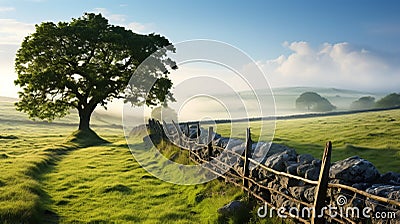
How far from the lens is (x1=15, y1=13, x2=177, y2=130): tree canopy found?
34781 mm

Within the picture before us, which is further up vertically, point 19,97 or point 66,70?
point 66,70

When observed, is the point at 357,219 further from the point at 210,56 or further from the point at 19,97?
the point at 19,97

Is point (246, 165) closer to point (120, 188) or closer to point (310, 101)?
point (120, 188)

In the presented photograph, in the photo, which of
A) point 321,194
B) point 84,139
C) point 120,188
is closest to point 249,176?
point 321,194

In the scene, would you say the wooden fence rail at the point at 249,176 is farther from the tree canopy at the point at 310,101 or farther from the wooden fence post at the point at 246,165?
the tree canopy at the point at 310,101

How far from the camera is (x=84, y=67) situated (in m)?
36.3

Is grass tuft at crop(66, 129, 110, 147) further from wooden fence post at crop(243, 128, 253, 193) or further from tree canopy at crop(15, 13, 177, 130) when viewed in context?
wooden fence post at crop(243, 128, 253, 193)

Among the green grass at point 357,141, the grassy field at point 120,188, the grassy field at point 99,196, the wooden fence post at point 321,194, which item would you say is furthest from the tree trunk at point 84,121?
the wooden fence post at point 321,194

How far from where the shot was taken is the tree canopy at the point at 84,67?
114ft

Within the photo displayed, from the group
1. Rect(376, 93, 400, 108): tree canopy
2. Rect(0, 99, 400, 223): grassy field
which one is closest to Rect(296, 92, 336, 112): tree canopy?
Rect(376, 93, 400, 108): tree canopy

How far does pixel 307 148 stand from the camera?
17.4 m

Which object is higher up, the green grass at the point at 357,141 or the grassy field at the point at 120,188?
the green grass at the point at 357,141

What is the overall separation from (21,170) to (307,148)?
42.4 ft

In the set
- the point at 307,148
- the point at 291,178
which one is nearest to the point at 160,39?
the point at 307,148
